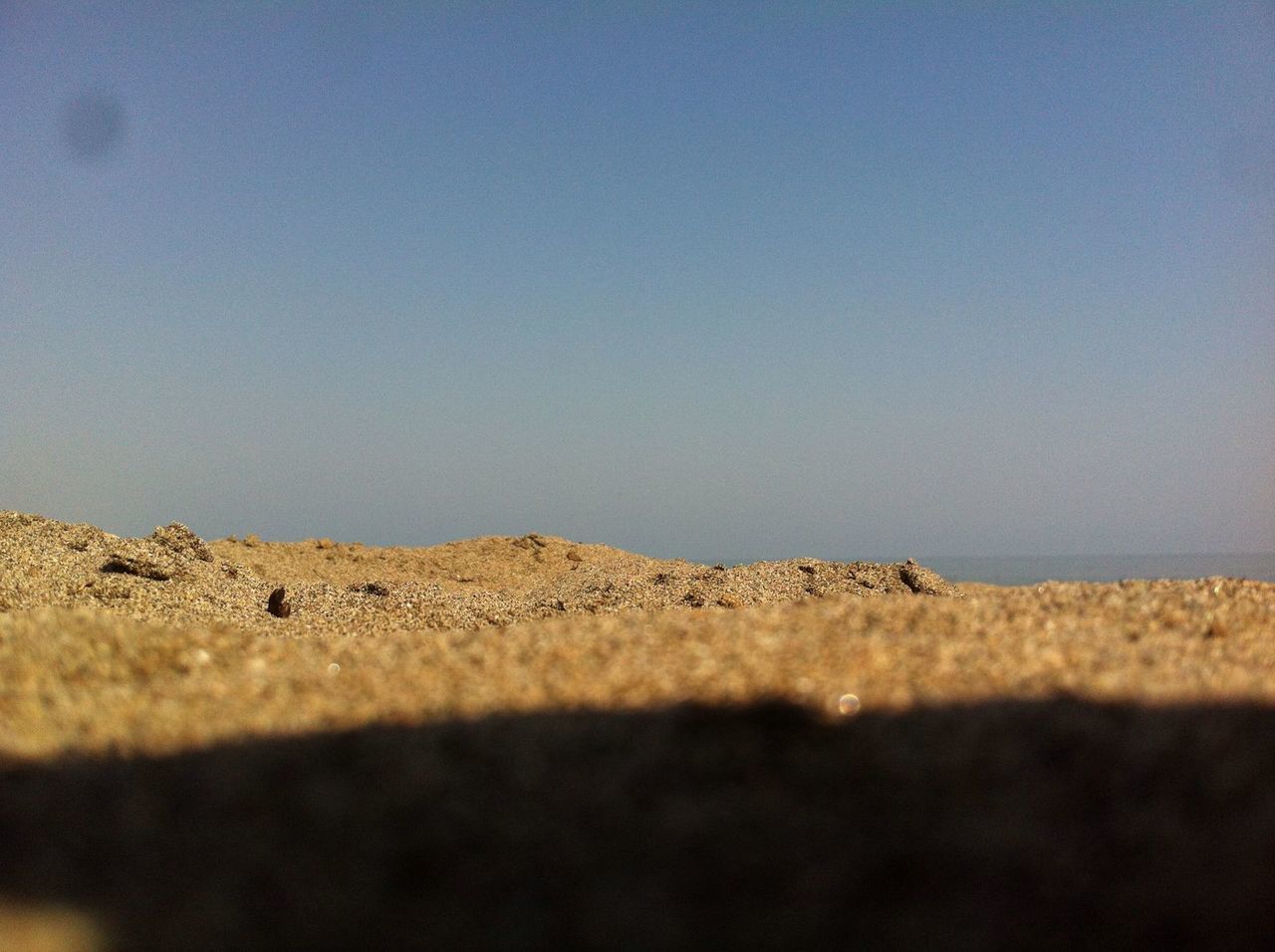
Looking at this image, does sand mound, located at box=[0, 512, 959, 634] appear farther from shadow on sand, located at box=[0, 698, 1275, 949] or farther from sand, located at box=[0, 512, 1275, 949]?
shadow on sand, located at box=[0, 698, 1275, 949]

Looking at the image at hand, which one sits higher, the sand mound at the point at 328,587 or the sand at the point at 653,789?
the sand mound at the point at 328,587

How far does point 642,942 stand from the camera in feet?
6.03

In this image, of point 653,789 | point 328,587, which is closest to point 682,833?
point 653,789

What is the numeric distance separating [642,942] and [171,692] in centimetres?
228

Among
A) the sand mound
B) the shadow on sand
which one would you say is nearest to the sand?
the shadow on sand

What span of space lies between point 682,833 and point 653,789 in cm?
21

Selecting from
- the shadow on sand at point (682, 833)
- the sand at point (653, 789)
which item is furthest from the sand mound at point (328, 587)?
the shadow on sand at point (682, 833)

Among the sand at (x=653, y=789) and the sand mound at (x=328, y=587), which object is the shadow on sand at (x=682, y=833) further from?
the sand mound at (x=328, y=587)

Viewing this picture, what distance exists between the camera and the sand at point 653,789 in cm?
195

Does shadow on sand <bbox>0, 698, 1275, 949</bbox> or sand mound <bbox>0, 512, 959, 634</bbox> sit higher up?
sand mound <bbox>0, 512, 959, 634</bbox>

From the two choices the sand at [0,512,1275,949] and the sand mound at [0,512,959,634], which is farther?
the sand mound at [0,512,959,634]

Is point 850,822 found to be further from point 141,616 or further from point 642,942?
point 141,616

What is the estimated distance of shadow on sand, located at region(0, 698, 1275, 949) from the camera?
75.5 inches

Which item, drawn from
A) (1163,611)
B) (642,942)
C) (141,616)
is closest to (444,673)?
(642,942)
